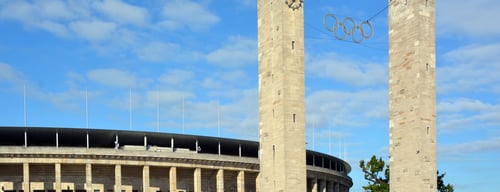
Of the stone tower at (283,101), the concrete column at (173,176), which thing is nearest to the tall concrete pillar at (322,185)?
the concrete column at (173,176)

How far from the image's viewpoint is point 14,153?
62156mm

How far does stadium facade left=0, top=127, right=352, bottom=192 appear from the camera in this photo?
63.6 metres

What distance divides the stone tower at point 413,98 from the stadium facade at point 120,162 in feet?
94.4

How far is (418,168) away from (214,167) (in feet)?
102

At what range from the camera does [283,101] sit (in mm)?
45438

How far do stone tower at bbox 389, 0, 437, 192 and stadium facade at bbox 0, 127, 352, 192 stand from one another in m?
28.8

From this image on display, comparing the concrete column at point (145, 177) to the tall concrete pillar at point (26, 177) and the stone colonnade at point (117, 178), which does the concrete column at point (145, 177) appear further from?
the tall concrete pillar at point (26, 177)

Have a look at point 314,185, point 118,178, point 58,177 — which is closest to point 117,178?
point 118,178

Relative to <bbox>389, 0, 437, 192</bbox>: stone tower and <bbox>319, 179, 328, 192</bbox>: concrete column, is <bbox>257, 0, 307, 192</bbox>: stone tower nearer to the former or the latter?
<bbox>389, 0, 437, 192</bbox>: stone tower

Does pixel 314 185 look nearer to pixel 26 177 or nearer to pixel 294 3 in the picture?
pixel 26 177

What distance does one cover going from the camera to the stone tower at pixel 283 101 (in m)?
45.2

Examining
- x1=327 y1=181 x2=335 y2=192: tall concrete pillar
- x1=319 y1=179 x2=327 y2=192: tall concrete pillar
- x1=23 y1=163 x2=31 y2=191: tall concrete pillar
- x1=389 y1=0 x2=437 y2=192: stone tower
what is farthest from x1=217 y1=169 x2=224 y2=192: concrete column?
x1=389 y1=0 x2=437 y2=192: stone tower

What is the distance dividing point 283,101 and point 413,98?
8.66 meters

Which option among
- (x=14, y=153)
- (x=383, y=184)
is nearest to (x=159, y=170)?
(x=14, y=153)
